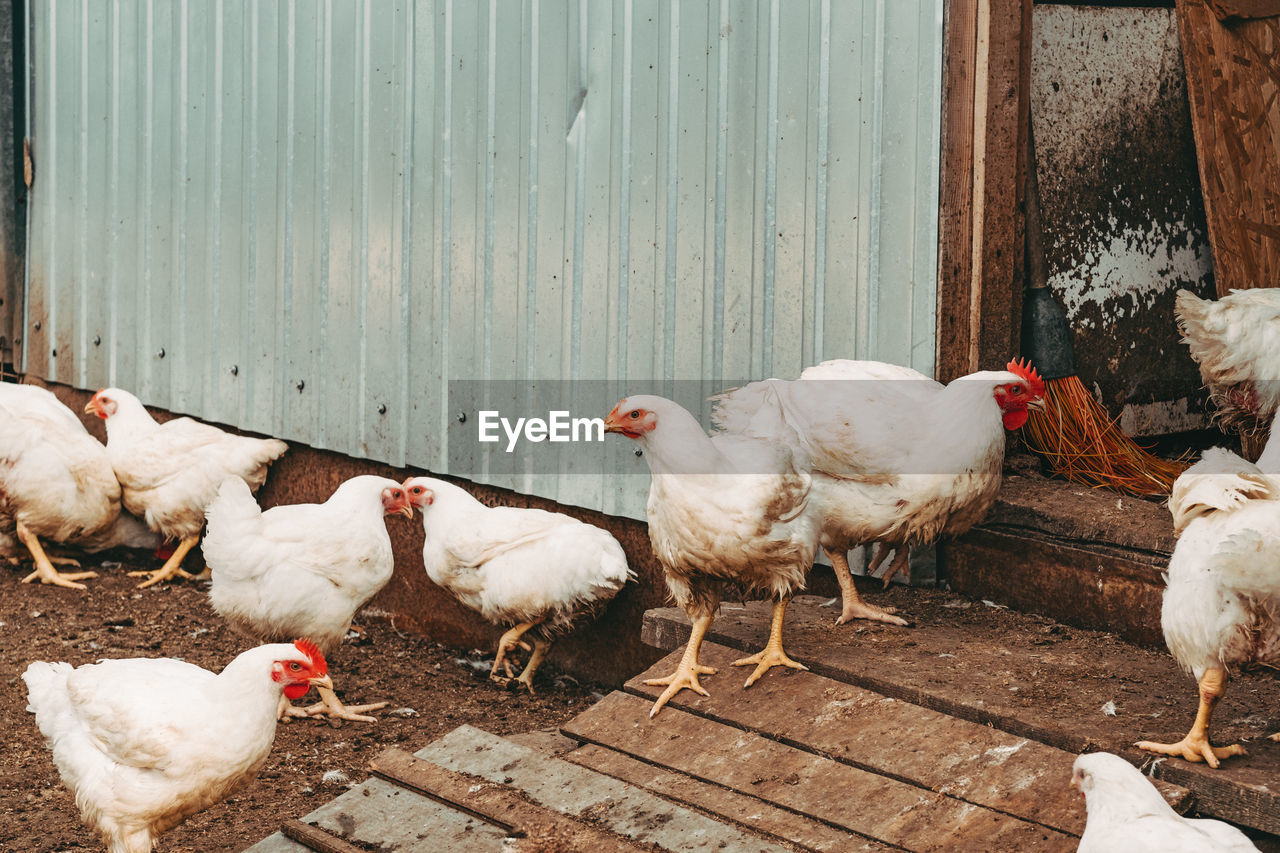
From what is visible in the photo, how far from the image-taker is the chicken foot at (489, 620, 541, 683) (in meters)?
5.92

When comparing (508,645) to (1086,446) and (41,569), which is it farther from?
(41,569)

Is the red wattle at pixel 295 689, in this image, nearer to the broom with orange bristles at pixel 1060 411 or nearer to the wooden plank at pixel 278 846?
the wooden plank at pixel 278 846

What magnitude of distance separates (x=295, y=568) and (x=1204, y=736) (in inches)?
141

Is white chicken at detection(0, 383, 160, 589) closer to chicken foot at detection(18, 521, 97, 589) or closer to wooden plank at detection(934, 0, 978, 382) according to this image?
chicken foot at detection(18, 521, 97, 589)

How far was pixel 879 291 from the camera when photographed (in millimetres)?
4898

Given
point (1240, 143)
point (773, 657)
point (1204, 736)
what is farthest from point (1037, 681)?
point (1240, 143)

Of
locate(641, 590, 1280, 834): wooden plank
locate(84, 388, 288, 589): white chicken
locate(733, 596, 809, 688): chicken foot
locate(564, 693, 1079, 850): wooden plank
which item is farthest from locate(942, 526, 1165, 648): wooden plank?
locate(84, 388, 288, 589): white chicken

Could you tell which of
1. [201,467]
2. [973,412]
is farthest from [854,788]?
[201,467]

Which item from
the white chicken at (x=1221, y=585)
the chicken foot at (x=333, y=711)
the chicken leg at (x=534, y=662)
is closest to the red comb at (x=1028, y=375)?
the white chicken at (x=1221, y=585)

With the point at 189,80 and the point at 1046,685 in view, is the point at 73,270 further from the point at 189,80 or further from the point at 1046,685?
the point at 1046,685

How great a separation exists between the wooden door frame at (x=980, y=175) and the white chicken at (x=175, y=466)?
4283 millimetres

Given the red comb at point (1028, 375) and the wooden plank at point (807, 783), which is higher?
the red comb at point (1028, 375)

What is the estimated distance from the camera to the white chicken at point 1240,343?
493 centimetres

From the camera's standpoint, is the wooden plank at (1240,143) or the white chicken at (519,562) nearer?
the wooden plank at (1240,143)
